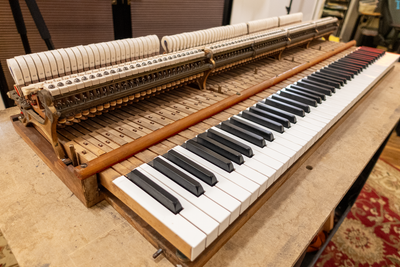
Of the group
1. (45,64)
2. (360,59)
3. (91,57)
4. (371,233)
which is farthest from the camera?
(360,59)

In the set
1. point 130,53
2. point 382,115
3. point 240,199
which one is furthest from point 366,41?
point 240,199

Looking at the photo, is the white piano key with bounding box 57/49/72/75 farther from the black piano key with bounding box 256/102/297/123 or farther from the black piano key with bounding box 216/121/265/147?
the black piano key with bounding box 256/102/297/123

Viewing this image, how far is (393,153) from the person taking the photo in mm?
4492

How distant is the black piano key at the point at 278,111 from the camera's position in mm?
1984

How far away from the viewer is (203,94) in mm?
2225

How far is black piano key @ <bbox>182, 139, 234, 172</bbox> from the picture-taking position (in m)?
1.40

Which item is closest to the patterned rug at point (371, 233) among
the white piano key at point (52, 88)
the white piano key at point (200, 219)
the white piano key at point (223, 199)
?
the white piano key at point (223, 199)

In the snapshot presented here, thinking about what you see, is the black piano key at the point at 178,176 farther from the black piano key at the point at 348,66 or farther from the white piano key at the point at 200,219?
the black piano key at the point at 348,66

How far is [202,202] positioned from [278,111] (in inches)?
46.7

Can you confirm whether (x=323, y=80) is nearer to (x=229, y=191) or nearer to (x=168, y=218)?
(x=229, y=191)

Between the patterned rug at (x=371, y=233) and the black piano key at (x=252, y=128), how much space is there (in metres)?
1.91

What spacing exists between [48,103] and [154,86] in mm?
698

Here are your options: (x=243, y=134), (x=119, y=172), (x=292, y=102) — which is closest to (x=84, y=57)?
(x=119, y=172)

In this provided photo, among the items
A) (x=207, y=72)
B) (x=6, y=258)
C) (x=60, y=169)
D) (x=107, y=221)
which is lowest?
(x=6, y=258)
